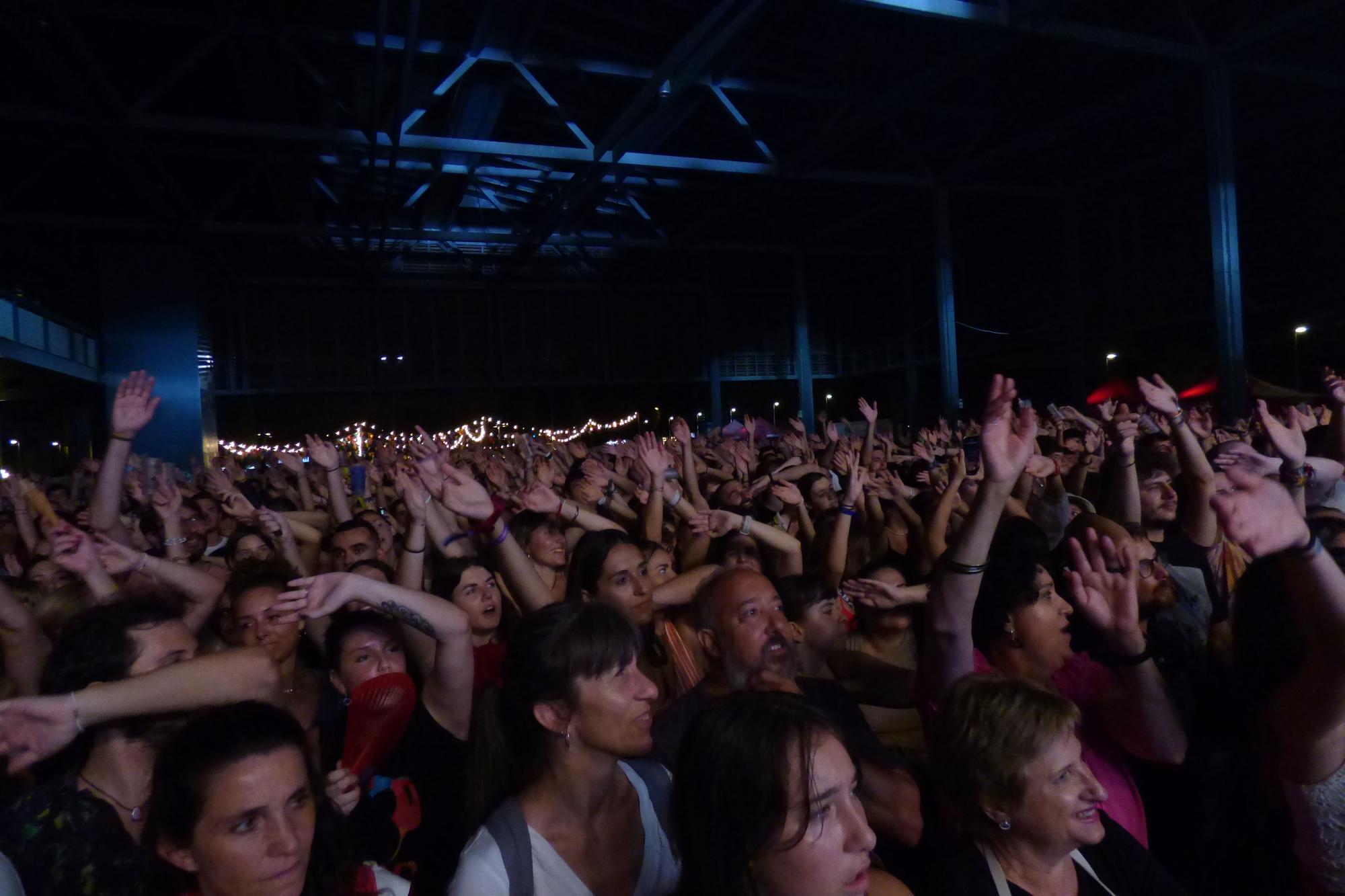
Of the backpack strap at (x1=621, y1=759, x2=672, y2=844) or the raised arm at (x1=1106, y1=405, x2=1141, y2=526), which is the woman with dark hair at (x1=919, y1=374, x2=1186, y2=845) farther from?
the raised arm at (x1=1106, y1=405, x2=1141, y2=526)

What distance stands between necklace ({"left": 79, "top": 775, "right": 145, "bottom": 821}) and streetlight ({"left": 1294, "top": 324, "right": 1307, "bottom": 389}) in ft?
59.7

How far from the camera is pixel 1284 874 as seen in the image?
6.09 feet

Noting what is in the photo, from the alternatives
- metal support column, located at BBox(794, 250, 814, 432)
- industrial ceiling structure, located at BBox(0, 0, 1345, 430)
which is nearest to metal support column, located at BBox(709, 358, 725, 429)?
metal support column, located at BBox(794, 250, 814, 432)

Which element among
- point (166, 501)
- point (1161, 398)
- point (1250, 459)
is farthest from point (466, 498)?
point (1161, 398)

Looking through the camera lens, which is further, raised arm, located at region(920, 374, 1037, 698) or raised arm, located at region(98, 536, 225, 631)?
raised arm, located at region(98, 536, 225, 631)

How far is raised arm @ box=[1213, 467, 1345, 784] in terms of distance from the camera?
1.58 m

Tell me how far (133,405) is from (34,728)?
2403 mm

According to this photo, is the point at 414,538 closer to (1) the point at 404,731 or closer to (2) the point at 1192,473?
(1) the point at 404,731

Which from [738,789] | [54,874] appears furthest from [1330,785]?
[54,874]

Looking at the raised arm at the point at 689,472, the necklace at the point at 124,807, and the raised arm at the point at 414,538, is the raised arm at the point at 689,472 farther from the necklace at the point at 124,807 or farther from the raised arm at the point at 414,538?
the necklace at the point at 124,807

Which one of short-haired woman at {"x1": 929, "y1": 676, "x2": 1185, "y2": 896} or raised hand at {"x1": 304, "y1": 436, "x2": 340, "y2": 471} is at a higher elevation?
raised hand at {"x1": 304, "y1": 436, "x2": 340, "y2": 471}

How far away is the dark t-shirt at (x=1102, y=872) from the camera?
164 cm

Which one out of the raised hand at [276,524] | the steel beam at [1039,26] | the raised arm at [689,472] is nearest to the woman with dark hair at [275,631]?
the raised hand at [276,524]

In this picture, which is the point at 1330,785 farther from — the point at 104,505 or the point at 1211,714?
the point at 104,505
